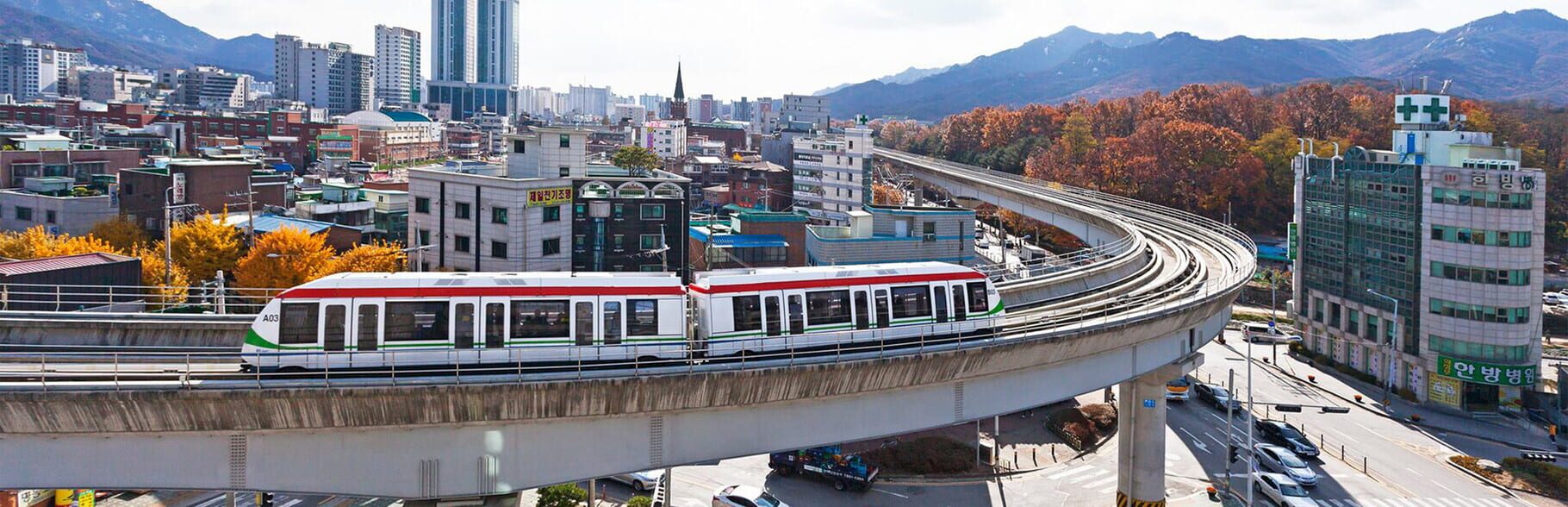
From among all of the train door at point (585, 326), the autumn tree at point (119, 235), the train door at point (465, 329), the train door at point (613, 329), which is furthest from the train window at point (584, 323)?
the autumn tree at point (119, 235)

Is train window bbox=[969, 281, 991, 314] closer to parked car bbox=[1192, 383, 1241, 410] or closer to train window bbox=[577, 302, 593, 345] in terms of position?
train window bbox=[577, 302, 593, 345]

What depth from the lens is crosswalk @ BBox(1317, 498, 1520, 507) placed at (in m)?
30.8

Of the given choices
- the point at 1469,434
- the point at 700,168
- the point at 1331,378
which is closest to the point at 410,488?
the point at 1469,434

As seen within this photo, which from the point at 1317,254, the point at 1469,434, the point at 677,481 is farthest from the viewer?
the point at 1317,254

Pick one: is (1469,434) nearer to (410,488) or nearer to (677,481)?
(677,481)

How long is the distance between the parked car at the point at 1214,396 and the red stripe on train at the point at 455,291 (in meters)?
30.1

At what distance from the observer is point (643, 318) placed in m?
18.2

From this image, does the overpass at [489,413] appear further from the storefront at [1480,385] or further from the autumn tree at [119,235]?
the autumn tree at [119,235]

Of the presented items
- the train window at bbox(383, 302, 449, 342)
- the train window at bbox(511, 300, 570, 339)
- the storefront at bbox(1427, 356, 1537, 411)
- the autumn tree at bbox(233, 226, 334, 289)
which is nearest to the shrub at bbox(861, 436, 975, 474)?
the train window at bbox(511, 300, 570, 339)

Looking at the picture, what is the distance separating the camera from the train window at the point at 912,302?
2100cm

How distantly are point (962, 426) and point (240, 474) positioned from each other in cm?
2551

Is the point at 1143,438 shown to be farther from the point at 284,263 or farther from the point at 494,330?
the point at 284,263

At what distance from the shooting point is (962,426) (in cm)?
3616

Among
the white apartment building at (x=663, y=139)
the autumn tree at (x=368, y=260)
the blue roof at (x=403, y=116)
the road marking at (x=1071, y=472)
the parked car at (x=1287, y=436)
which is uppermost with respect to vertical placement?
the blue roof at (x=403, y=116)
